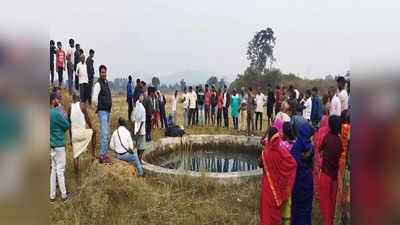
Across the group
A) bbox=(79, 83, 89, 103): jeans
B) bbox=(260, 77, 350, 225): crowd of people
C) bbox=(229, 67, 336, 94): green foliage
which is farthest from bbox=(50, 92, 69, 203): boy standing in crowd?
bbox=(229, 67, 336, 94): green foliage

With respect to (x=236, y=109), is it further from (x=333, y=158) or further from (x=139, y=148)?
(x=333, y=158)

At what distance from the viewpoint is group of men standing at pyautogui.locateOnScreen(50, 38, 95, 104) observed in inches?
368

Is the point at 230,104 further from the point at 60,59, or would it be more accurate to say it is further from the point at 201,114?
the point at 60,59

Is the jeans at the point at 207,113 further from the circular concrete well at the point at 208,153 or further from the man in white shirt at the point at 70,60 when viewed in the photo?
the man in white shirt at the point at 70,60

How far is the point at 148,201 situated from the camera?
5.24 metres

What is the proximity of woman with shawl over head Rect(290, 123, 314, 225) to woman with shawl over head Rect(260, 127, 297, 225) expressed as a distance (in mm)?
222

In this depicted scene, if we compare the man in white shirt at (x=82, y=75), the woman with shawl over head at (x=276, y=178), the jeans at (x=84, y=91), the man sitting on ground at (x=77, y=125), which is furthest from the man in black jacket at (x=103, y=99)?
the woman with shawl over head at (x=276, y=178)

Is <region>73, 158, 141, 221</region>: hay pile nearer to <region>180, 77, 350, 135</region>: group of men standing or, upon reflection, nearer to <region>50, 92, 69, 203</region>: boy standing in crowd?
<region>50, 92, 69, 203</region>: boy standing in crowd

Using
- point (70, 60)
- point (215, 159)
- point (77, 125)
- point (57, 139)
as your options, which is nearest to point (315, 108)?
point (215, 159)

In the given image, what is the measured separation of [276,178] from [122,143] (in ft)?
11.0

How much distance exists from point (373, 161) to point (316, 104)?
8.27m

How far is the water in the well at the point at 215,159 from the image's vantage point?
905cm

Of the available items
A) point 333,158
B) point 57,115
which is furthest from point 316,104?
point 57,115

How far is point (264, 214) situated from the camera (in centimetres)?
420
